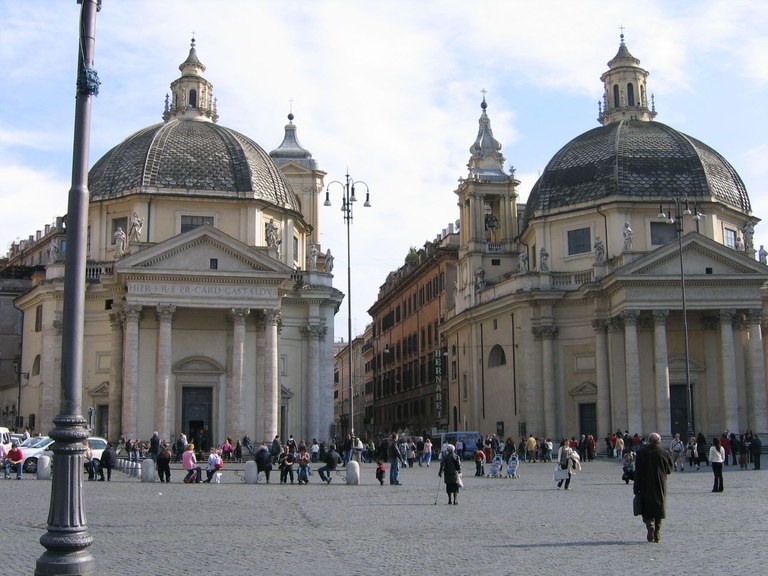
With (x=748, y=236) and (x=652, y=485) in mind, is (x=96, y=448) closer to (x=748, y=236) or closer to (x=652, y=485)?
(x=652, y=485)

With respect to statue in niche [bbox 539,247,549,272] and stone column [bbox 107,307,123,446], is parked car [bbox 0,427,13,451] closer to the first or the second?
stone column [bbox 107,307,123,446]

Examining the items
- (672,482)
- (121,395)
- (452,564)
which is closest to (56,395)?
(121,395)

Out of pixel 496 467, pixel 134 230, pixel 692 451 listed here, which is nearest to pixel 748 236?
pixel 692 451

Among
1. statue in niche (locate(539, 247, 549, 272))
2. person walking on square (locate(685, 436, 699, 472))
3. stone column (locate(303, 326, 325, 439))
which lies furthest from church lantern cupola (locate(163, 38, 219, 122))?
person walking on square (locate(685, 436, 699, 472))

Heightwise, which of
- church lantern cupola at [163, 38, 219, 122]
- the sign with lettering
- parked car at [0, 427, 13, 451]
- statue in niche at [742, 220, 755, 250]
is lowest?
parked car at [0, 427, 13, 451]

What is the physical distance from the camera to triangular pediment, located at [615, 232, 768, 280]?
167 ft

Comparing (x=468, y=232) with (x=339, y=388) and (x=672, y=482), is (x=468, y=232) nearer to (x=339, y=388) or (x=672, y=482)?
(x=672, y=482)

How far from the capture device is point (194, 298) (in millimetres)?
49125

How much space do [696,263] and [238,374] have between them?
23317 millimetres

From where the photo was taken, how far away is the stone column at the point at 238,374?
4922cm

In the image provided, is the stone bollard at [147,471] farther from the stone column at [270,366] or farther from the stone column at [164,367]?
the stone column at [270,366]

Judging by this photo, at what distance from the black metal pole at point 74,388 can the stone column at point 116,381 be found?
39492 millimetres

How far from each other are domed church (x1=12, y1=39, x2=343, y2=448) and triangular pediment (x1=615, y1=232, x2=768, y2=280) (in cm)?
1711

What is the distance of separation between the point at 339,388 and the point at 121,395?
7654 cm
